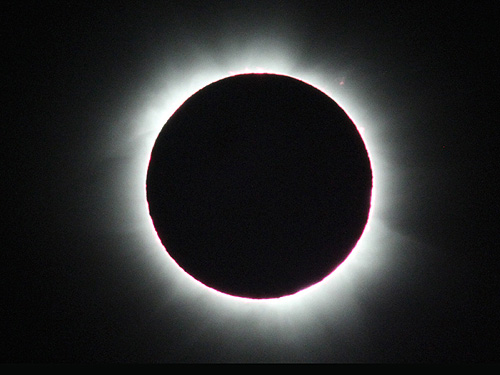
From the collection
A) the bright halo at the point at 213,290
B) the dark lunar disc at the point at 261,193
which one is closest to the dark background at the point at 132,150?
the bright halo at the point at 213,290

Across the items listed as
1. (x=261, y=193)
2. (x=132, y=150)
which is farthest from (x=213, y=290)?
(x=132, y=150)

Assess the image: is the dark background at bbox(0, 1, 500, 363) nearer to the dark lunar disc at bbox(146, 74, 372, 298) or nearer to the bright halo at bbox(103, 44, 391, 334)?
the bright halo at bbox(103, 44, 391, 334)

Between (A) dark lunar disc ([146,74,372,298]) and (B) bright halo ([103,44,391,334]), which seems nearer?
(A) dark lunar disc ([146,74,372,298])

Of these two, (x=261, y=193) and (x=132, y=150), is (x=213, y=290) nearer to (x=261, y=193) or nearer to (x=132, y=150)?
(x=261, y=193)

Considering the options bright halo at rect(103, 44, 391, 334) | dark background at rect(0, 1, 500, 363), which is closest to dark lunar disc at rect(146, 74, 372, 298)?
bright halo at rect(103, 44, 391, 334)

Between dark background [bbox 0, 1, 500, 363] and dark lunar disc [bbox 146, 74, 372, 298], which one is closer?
dark lunar disc [bbox 146, 74, 372, 298]

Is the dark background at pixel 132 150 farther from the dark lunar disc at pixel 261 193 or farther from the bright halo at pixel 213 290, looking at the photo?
the dark lunar disc at pixel 261 193
